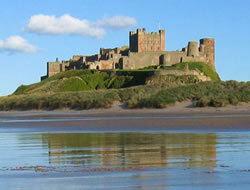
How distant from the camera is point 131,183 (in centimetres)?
772

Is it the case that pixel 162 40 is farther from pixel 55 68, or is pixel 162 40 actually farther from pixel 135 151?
pixel 135 151

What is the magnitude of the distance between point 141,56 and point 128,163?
64730 millimetres

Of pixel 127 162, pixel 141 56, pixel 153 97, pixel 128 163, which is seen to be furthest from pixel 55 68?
pixel 128 163

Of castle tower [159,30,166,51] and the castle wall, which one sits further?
castle tower [159,30,166,51]

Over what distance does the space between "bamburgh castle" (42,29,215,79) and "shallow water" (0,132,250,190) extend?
2326 inches

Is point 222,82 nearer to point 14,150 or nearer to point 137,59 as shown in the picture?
point 14,150

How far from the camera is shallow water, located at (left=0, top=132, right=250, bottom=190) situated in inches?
306

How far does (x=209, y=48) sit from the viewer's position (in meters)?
82.0

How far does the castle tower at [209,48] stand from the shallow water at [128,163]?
67726 millimetres

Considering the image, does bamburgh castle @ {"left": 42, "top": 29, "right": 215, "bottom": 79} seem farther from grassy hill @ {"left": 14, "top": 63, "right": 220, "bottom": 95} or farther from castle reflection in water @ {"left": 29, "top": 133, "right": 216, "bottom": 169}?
castle reflection in water @ {"left": 29, "top": 133, "right": 216, "bottom": 169}

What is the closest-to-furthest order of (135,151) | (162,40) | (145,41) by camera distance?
(135,151) < (145,41) < (162,40)

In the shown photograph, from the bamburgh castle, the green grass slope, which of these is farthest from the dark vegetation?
the bamburgh castle

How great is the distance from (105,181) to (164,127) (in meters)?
11.9

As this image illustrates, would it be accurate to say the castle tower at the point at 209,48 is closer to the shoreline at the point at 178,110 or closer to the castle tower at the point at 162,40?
the castle tower at the point at 162,40
